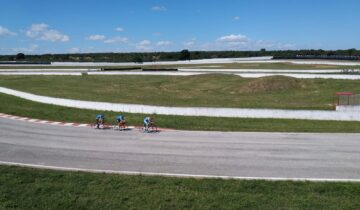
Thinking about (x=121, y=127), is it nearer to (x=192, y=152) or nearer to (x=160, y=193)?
(x=192, y=152)

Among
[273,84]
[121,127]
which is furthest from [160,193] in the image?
[273,84]

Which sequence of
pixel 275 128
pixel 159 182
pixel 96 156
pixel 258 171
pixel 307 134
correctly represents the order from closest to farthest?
1. pixel 159 182
2. pixel 258 171
3. pixel 96 156
4. pixel 307 134
5. pixel 275 128

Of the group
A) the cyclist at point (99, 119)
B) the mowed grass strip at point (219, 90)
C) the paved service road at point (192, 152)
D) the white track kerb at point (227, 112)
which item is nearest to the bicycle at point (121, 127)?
the paved service road at point (192, 152)

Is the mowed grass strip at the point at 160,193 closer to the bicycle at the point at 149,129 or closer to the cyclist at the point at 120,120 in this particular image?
the bicycle at the point at 149,129

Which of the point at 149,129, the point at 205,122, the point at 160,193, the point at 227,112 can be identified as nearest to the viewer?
the point at 160,193

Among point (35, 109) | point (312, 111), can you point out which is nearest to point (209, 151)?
point (312, 111)

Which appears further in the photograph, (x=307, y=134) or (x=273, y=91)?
(x=273, y=91)

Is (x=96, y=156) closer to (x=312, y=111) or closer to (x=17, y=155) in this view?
(x=17, y=155)

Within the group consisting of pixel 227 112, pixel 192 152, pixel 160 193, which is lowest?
pixel 192 152
